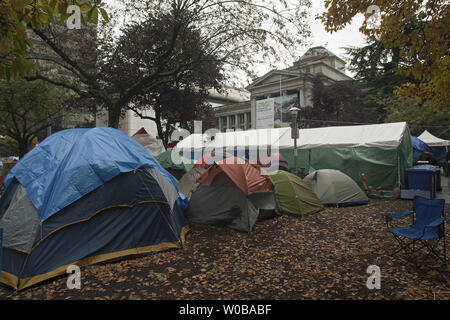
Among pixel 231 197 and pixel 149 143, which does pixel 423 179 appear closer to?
pixel 231 197

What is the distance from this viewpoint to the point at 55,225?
4.72 m

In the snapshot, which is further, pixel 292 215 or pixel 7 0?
pixel 292 215

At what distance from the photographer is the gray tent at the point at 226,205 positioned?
7.30m

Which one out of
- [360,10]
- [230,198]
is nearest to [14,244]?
[230,198]

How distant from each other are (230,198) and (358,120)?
24.4 m

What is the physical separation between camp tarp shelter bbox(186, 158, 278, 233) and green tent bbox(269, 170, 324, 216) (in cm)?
83

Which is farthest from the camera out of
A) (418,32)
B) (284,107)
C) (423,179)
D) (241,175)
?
(284,107)

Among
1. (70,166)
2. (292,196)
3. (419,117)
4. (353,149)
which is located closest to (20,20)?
(70,166)

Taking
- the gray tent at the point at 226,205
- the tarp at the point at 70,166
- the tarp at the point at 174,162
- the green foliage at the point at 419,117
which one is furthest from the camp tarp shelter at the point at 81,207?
the green foliage at the point at 419,117

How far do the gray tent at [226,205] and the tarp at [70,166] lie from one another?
6.99ft

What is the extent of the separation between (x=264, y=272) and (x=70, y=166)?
12.8ft

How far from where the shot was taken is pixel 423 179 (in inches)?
411
